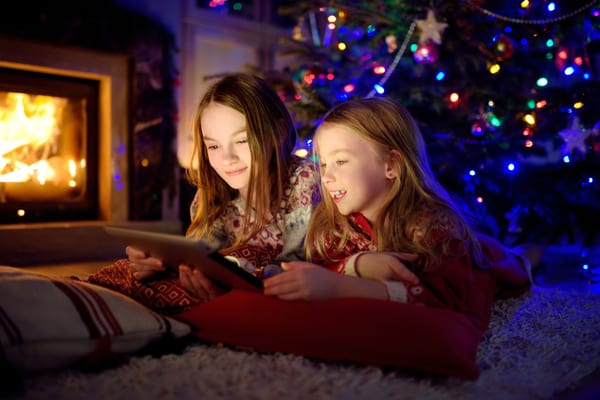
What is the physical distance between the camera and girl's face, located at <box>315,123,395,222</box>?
1.28m

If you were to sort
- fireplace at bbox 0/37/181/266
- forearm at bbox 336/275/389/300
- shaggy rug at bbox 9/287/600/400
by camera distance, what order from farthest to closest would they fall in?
1. fireplace at bbox 0/37/181/266
2. forearm at bbox 336/275/389/300
3. shaggy rug at bbox 9/287/600/400

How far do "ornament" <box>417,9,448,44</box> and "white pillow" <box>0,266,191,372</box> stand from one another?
5.26ft

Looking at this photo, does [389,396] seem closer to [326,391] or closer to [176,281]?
[326,391]

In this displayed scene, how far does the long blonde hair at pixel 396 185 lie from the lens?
1255 mm

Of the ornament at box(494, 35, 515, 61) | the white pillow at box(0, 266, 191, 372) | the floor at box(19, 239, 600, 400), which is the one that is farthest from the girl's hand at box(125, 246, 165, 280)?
the ornament at box(494, 35, 515, 61)

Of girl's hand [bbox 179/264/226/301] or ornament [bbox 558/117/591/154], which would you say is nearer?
girl's hand [bbox 179/264/226/301]

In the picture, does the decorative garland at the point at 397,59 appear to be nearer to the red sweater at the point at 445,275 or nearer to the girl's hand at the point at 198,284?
the red sweater at the point at 445,275

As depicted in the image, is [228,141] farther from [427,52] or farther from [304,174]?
[427,52]

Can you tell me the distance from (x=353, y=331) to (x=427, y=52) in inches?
61.4

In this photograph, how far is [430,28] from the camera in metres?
2.14

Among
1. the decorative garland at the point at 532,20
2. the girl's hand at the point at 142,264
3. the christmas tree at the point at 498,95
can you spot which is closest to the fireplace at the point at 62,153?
the christmas tree at the point at 498,95

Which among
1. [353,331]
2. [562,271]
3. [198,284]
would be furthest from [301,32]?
[353,331]

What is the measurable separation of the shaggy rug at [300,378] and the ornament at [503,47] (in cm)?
138

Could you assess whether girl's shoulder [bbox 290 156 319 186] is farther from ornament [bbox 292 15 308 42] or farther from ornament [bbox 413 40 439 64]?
ornament [bbox 292 15 308 42]
